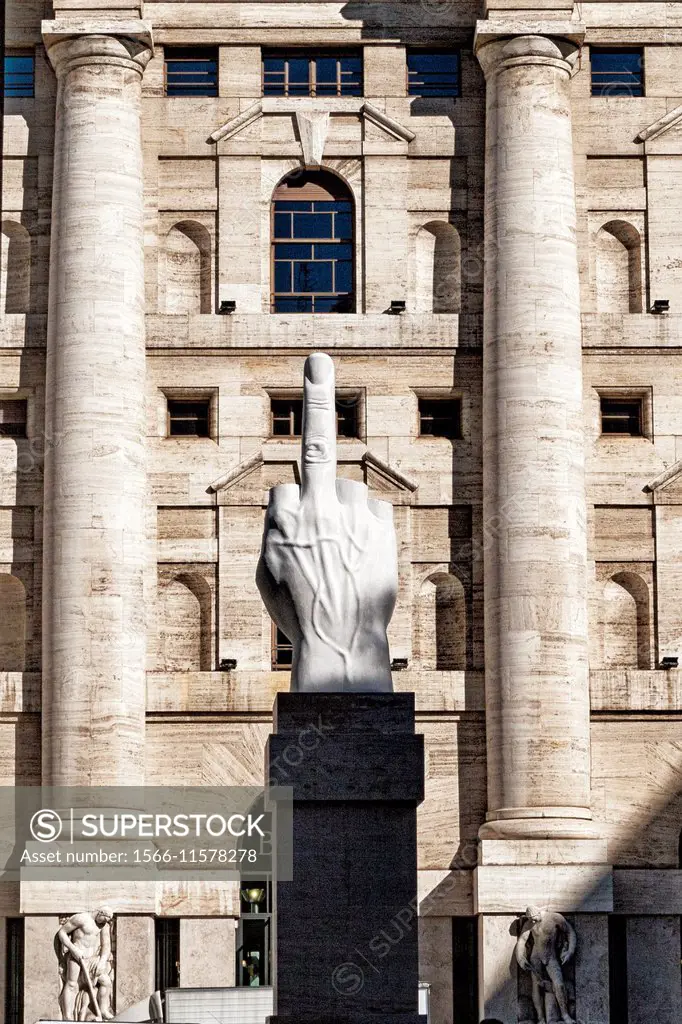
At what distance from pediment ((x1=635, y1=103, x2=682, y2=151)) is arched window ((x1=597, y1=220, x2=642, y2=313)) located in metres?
1.64

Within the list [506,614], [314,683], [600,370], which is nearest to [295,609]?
[314,683]

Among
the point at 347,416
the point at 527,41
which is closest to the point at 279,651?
the point at 347,416

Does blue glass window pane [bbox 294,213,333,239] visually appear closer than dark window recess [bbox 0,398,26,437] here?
No

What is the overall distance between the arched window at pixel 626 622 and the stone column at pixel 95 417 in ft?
27.4

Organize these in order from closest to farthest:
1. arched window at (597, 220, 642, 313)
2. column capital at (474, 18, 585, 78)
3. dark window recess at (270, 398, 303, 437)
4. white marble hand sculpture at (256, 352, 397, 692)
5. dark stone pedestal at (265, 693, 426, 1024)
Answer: dark stone pedestal at (265, 693, 426, 1024) < white marble hand sculpture at (256, 352, 397, 692) < column capital at (474, 18, 585, 78) < dark window recess at (270, 398, 303, 437) < arched window at (597, 220, 642, 313)

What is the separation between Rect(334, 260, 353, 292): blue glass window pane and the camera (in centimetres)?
4309

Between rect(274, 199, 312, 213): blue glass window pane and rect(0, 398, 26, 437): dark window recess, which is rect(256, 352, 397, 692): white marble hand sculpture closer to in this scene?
rect(0, 398, 26, 437): dark window recess

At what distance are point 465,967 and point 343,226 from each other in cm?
1378

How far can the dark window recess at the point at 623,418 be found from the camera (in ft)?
140

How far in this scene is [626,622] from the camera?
41.7 meters

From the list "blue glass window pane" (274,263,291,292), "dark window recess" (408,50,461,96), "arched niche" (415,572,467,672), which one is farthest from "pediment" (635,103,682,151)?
"arched niche" (415,572,467,672)

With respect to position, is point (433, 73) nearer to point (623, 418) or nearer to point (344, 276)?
point (344, 276)

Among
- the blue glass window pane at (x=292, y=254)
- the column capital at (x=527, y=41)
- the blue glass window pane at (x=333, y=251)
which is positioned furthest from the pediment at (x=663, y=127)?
the blue glass window pane at (x=292, y=254)

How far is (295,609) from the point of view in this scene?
24.0 m
